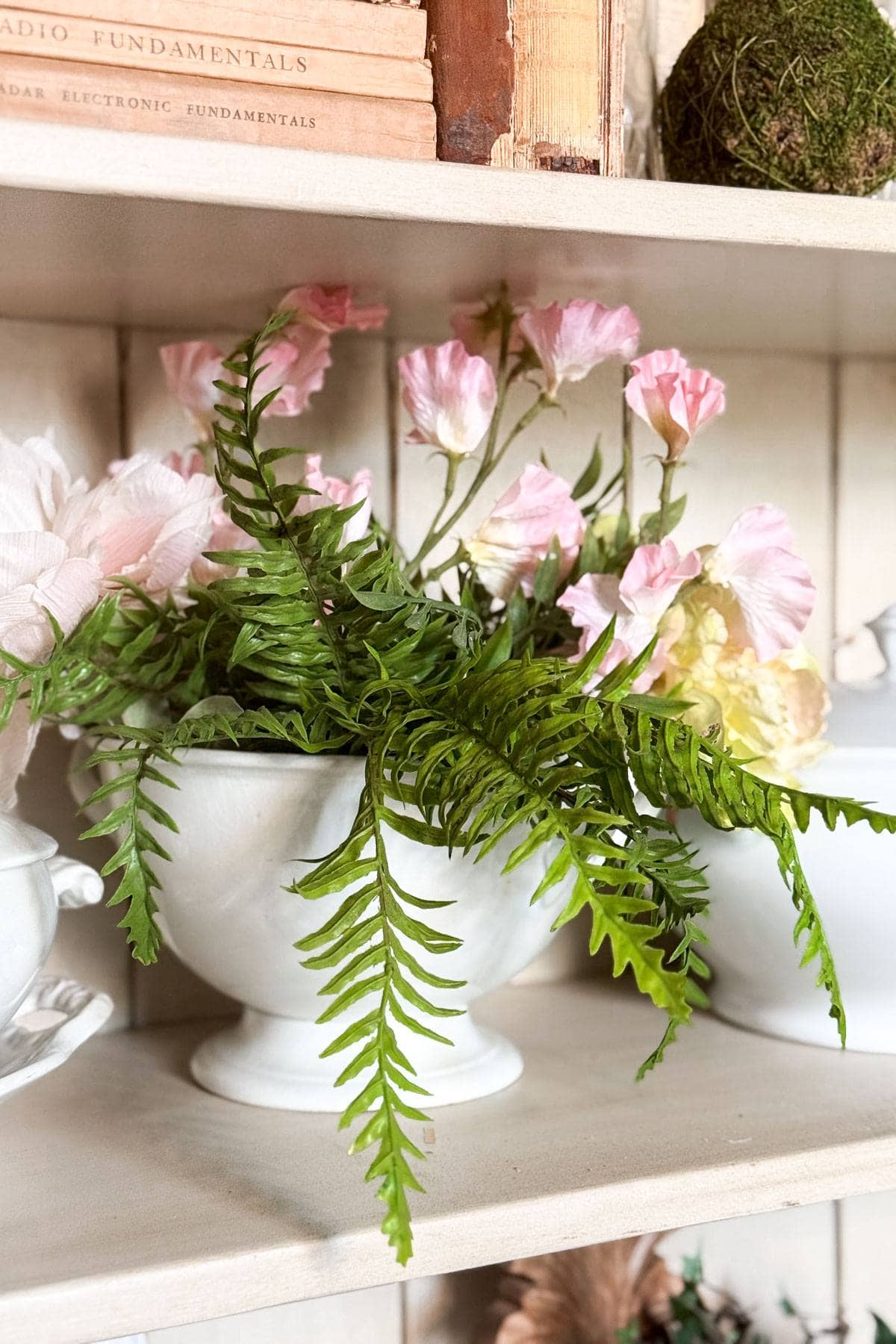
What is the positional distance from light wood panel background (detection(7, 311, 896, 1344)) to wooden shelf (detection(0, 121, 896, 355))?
50mm

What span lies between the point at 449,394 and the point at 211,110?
18 centimetres

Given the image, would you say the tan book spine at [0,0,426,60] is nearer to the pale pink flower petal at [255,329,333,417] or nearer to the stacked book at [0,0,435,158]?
the stacked book at [0,0,435,158]

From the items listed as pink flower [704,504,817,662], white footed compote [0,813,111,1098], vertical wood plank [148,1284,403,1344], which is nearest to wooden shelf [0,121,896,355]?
pink flower [704,504,817,662]

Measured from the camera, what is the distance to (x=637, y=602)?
0.57m

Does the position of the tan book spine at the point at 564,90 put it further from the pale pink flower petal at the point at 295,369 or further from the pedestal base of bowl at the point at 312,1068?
the pedestal base of bowl at the point at 312,1068

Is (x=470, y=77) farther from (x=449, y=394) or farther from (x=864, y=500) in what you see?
(x=864, y=500)

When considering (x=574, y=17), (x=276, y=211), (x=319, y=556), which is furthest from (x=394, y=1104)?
(x=574, y=17)

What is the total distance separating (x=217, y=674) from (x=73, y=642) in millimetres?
80

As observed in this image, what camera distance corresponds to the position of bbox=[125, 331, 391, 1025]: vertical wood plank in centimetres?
75

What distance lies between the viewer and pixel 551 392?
2.23 feet

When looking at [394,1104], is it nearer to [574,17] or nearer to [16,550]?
A: [16,550]

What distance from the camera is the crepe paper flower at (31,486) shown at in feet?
1.77

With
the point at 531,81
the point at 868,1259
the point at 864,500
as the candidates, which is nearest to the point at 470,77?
the point at 531,81

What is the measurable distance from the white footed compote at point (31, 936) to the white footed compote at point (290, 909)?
41mm
